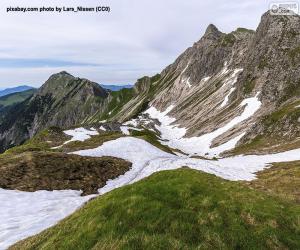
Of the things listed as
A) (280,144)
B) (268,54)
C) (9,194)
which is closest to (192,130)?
(268,54)

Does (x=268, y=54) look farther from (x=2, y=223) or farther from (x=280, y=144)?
(x=2, y=223)

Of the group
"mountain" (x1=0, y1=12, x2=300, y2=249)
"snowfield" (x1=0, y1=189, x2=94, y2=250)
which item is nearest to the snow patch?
"mountain" (x1=0, y1=12, x2=300, y2=249)

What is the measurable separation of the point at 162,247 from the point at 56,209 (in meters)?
15.2

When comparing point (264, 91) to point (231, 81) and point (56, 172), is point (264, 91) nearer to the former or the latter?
point (231, 81)

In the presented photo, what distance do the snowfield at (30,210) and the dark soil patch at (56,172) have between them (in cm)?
180

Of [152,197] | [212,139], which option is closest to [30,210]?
[152,197]

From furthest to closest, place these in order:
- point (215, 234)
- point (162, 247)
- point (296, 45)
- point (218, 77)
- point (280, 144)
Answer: point (218, 77)
point (296, 45)
point (280, 144)
point (215, 234)
point (162, 247)

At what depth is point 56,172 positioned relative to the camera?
119 feet

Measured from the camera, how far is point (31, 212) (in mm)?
24891

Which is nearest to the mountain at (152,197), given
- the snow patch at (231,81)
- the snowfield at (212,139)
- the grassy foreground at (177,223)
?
the grassy foreground at (177,223)

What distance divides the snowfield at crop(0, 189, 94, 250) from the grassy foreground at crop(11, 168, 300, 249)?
3424mm

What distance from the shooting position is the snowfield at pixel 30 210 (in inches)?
797

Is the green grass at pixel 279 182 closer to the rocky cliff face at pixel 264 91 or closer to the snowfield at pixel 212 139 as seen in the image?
the rocky cliff face at pixel 264 91

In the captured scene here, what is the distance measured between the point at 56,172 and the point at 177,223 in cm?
2476
